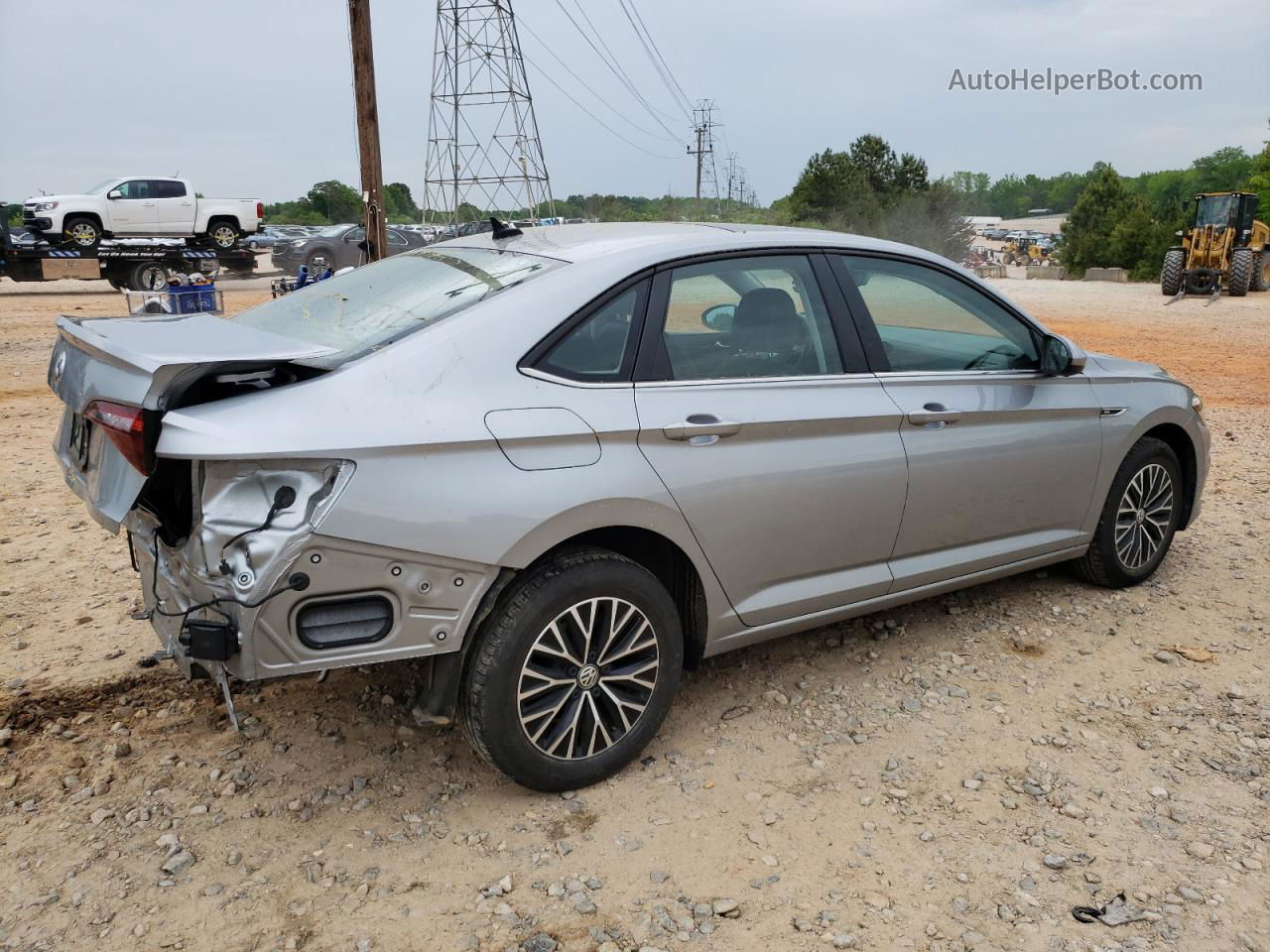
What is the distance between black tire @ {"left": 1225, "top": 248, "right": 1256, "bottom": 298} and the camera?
938 inches

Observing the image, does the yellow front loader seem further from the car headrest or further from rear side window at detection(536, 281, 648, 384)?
rear side window at detection(536, 281, 648, 384)

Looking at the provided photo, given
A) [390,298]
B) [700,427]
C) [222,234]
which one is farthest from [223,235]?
[700,427]

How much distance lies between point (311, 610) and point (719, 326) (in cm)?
166

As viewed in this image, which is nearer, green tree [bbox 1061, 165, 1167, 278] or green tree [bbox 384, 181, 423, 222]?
green tree [bbox 1061, 165, 1167, 278]

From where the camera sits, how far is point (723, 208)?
169 ft

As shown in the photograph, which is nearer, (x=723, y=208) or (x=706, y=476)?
(x=706, y=476)

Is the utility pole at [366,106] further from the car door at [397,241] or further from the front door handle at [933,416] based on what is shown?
the car door at [397,241]

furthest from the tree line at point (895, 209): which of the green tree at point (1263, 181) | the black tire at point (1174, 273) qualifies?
the black tire at point (1174, 273)

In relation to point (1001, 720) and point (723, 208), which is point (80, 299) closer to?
point (1001, 720)

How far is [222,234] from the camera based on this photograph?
25156 mm

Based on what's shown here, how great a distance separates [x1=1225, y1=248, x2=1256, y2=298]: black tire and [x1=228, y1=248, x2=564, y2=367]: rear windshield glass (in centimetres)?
2564

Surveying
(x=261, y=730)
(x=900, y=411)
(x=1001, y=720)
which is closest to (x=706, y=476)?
(x=900, y=411)

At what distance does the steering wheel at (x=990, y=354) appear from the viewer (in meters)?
3.98

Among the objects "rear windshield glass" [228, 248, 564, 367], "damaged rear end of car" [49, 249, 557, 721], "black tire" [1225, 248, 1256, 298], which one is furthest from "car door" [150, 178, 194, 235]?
"black tire" [1225, 248, 1256, 298]
